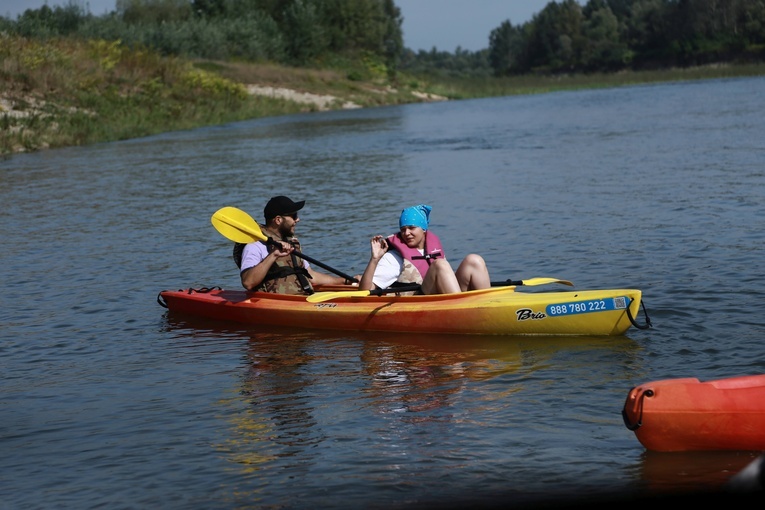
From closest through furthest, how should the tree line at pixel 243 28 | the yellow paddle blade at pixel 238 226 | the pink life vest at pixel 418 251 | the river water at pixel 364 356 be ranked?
the river water at pixel 364 356 → the pink life vest at pixel 418 251 → the yellow paddle blade at pixel 238 226 → the tree line at pixel 243 28

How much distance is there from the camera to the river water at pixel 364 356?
519cm

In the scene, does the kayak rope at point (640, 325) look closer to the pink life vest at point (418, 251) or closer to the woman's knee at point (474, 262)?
the woman's knee at point (474, 262)

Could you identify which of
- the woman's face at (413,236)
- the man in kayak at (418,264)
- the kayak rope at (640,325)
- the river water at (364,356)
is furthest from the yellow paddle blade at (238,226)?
the kayak rope at (640,325)

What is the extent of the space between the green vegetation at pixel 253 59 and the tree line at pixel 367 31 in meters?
0.10

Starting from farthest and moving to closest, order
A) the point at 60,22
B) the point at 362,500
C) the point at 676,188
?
the point at 60,22 → the point at 676,188 → the point at 362,500

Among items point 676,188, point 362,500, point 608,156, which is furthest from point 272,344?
point 608,156

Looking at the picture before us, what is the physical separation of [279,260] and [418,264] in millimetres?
1293

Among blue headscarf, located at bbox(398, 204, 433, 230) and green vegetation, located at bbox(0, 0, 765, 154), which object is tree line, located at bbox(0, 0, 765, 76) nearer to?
green vegetation, located at bbox(0, 0, 765, 154)

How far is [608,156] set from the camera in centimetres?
2036

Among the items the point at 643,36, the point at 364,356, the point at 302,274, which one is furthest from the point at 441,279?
the point at 643,36

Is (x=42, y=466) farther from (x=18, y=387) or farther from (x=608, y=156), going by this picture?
(x=608, y=156)

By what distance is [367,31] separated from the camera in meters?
65.6

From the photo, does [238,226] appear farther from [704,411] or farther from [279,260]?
[704,411]

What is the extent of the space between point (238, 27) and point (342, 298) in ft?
160
